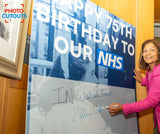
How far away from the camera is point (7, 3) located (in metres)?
0.96

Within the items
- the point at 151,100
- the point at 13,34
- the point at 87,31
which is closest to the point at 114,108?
the point at 151,100

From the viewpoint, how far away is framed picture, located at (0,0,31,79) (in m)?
0.91

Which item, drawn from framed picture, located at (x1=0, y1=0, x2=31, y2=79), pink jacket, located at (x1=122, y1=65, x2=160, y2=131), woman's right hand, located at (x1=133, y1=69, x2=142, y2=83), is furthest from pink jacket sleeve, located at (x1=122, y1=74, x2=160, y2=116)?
framed picture, located at (x1=0, y1=0, x2=31, y2=79)

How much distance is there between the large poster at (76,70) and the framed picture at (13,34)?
0.34ft

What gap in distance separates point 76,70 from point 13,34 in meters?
0.45

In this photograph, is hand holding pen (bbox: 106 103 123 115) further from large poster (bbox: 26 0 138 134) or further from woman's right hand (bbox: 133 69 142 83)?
woman's right hand (bbox: 133 69 142 83)

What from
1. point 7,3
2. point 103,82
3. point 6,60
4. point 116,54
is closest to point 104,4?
point 116,54

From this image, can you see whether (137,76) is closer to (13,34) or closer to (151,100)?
(151,100)

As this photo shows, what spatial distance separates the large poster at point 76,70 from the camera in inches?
39.0

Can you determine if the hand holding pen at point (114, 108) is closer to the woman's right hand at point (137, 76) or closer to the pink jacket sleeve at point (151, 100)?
the pink jacket sleeve at point (151, 100)

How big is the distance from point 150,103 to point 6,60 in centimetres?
112

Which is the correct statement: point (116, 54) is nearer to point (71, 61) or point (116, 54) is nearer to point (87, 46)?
point (87, 46)

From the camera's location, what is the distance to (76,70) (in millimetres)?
1197

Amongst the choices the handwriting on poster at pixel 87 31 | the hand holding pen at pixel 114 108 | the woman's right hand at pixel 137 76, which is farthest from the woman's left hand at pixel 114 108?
the woman's right hand at pixel 137 76
